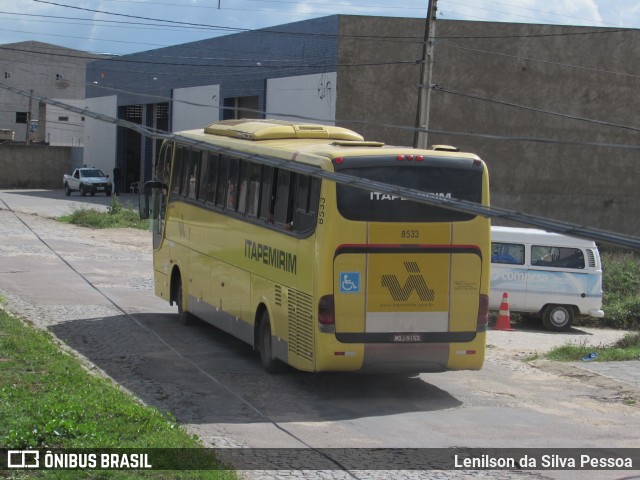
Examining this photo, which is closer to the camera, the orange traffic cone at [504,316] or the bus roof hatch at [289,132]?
the bus roof hatch at [289,132]

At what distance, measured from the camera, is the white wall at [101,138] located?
6731 cm

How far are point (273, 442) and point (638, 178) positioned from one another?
124 feet

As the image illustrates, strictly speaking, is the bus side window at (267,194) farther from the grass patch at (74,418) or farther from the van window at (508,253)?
the van window at (508,253)

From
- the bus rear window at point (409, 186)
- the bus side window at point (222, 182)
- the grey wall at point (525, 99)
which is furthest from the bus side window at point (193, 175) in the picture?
the grey wall at point (525, 99)

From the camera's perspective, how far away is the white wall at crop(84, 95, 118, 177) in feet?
221

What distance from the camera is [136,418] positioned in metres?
9.62

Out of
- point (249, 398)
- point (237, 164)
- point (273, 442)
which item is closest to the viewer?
point (273, 442)

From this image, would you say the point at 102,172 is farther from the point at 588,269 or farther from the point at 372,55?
the point at 588,269

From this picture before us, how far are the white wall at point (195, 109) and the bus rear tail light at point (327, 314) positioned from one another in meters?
38.8

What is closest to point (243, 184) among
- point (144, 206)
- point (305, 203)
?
point (305, 203)

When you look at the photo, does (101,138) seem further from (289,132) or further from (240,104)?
(289,132)

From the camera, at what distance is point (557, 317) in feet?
77.5

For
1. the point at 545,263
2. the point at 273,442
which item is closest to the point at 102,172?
the point at 545,263

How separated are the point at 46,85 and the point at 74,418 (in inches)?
3219
